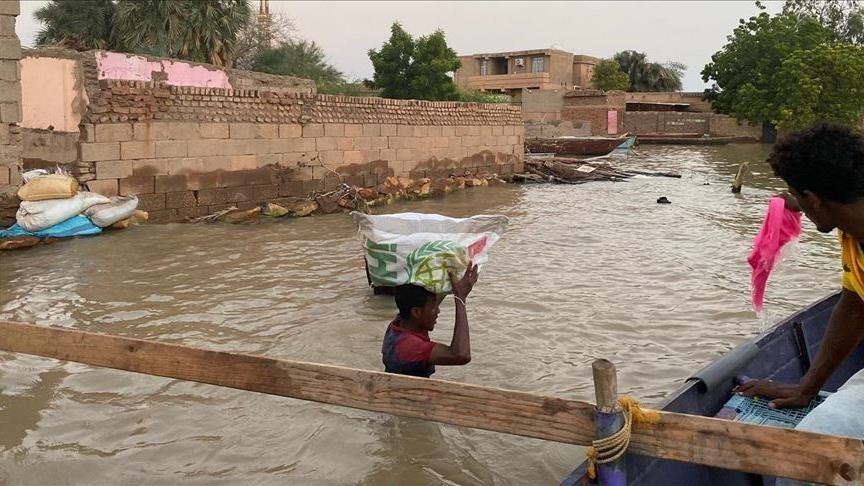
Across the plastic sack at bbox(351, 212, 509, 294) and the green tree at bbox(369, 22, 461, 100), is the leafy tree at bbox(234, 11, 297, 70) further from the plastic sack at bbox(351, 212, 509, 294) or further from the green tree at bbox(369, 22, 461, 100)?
the plastic sack at bbox(351, 212, 509, 294)

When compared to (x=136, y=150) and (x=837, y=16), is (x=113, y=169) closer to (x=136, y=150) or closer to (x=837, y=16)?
(x=136, y=150)

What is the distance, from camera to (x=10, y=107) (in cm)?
930

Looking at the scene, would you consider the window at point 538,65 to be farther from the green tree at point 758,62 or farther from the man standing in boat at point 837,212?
the man standing in boat at point 837,212

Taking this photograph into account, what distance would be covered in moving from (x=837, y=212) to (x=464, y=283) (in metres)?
1.82

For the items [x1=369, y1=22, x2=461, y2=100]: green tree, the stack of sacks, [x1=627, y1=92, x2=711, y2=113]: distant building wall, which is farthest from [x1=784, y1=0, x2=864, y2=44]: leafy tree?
the stack of sacks

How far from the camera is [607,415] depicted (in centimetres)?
211

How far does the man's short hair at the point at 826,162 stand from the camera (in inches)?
92.6

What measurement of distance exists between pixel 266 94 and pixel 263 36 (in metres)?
21.8

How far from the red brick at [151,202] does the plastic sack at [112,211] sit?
65cm

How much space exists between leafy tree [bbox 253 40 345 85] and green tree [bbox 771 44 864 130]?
20.9 metres

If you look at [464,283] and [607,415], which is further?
[464,283]

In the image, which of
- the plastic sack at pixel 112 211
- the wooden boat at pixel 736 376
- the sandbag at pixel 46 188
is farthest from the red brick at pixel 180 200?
the wooden boat at pixel 736 376

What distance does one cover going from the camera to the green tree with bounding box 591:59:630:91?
50.8 meters

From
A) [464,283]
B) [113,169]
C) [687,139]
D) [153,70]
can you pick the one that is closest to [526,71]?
[687,139]
